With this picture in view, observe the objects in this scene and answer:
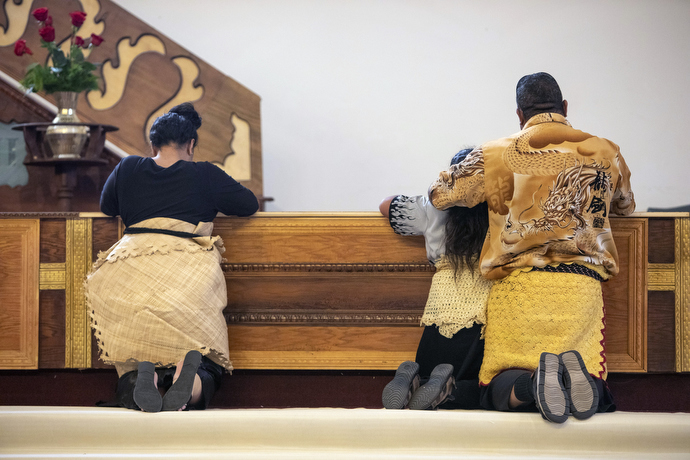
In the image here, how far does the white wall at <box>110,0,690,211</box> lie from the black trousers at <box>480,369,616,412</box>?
3.68 m

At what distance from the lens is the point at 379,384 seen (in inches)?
104

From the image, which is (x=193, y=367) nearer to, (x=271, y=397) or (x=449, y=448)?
(x=271, y=397)

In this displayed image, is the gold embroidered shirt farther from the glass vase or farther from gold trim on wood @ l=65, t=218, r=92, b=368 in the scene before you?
the glass vase

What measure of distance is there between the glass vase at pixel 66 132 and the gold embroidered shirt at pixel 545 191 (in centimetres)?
234

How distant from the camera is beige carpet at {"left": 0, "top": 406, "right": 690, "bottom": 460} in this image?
68.4 inches

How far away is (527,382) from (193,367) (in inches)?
42.2

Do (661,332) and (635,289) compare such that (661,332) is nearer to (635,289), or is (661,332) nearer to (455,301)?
(635,289)

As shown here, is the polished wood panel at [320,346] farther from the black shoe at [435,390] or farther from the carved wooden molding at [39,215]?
the carved wooden molding at [39,215]

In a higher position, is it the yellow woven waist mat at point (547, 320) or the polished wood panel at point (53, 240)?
the polished wood panel at point (53, 240)

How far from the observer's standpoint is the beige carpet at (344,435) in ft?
5.70

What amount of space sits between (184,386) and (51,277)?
92 cm

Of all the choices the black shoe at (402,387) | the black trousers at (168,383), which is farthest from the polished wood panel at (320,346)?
the black shoe at (402,387)

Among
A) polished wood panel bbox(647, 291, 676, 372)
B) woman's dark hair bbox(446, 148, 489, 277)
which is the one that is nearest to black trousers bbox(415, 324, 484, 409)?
woman's dark hair bbox(446, 148, 489, 277)

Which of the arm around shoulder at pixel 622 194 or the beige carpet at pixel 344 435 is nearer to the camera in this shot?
the beige carpet at pixel 344 435
